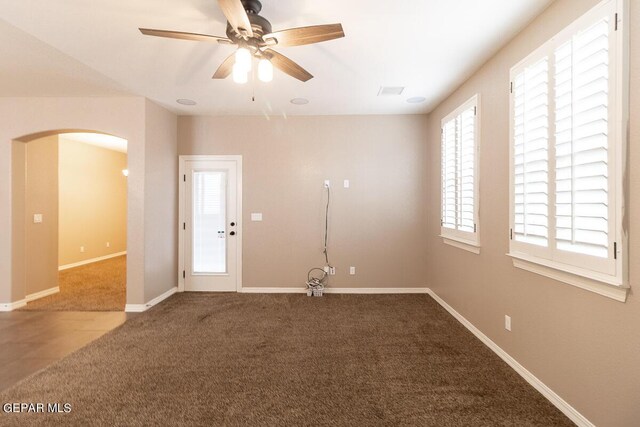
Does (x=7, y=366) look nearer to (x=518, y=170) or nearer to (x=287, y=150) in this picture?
→ (x=287, y=150)

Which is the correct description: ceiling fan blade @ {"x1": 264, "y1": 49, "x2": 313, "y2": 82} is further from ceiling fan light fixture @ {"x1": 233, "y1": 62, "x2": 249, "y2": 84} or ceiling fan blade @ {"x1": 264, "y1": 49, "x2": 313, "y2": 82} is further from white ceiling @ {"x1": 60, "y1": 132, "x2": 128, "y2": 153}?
white ceiling @ {"x1": 60, "y1": 132, "x2": 128, "y2": 153}

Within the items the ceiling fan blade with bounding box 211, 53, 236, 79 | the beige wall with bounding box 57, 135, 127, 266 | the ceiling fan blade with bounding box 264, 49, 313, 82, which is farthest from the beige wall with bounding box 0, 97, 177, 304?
the beige wall with bounding box 57, 135, 127, 266

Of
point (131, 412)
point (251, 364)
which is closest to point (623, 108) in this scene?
point (251, 364)

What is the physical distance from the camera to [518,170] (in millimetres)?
2600

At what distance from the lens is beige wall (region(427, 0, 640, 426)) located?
5.48 feet

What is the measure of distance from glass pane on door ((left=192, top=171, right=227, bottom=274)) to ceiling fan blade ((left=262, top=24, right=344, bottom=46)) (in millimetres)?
3231

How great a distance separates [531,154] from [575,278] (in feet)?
3.16

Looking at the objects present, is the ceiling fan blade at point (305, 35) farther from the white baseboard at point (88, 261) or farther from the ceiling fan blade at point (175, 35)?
the white baseboard at point (88, 261)

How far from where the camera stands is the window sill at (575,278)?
1722mm

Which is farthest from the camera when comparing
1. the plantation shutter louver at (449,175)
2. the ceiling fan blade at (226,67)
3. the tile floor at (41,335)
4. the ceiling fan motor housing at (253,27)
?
the plantation shutter louver at (449,175)

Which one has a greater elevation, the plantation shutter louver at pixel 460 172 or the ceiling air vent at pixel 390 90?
the ceiling air vent at pixel 390 90

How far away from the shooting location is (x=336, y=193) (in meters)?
5.02

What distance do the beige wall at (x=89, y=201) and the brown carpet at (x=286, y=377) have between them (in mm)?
4928

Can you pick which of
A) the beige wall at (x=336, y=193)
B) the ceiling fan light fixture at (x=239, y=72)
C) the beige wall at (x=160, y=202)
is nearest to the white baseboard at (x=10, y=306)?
the beige wall at (x=160, y=202)
